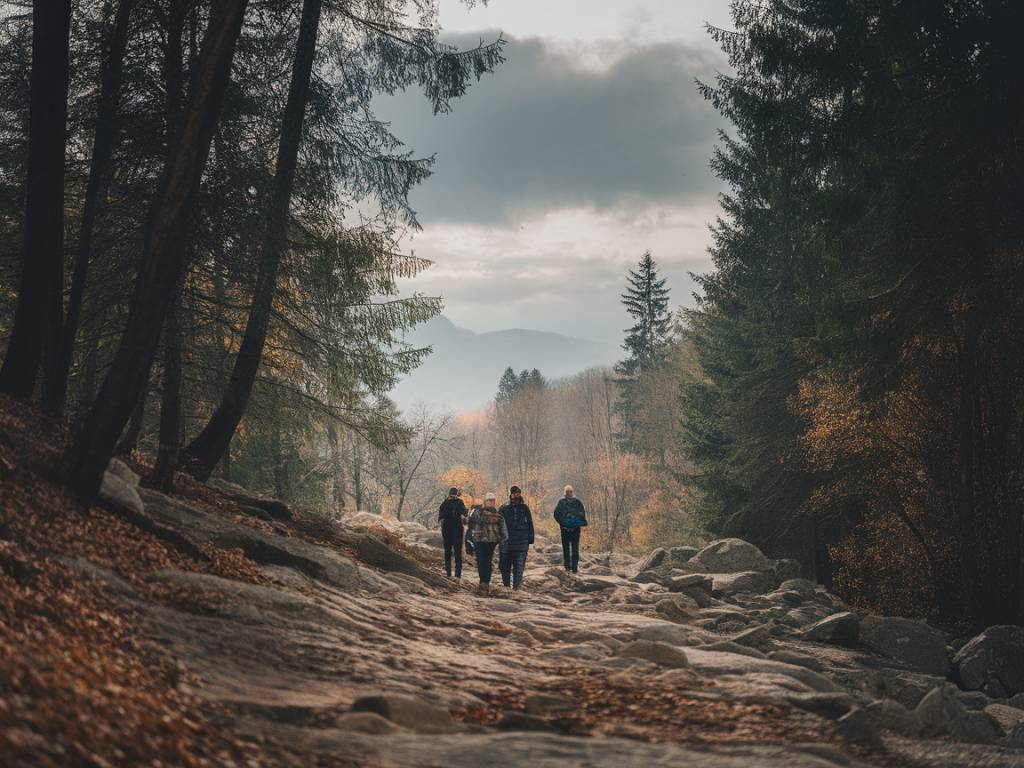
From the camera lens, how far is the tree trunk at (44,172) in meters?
9.75

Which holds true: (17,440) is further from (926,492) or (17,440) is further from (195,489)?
(926,492)

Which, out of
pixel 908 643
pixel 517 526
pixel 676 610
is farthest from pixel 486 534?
pixel 908 643

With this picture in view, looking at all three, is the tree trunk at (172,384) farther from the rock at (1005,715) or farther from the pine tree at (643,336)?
the pine tree at (643,336)

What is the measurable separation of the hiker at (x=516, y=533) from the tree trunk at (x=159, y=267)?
7295 millimetres

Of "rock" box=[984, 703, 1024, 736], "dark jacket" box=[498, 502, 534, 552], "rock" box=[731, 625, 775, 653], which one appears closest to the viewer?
"rock" box=[984, 703, 1024, 736]

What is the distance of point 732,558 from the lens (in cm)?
2092

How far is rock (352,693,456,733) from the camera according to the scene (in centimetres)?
449

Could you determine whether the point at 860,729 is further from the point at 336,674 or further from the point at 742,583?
the point at 742,583

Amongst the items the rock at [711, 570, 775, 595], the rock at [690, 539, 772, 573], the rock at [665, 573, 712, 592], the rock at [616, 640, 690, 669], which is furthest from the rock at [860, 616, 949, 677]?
the rock at [690, 539, 772, 573]

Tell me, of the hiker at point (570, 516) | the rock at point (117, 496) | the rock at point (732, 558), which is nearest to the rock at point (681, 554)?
the rock at point (732, 558)

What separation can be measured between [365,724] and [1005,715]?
27.2 ft

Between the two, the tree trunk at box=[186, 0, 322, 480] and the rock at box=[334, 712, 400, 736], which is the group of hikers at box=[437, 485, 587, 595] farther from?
the rock at box=[334, 712, 400, 736]

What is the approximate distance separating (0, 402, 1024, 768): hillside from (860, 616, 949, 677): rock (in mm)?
1301

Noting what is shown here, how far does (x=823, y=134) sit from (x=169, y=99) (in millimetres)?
10111
